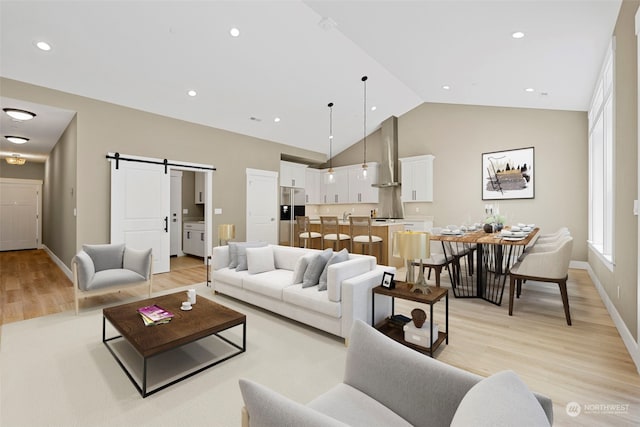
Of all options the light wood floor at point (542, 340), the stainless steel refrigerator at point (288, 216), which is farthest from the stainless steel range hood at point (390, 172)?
the light wood floor at point (542, 340)

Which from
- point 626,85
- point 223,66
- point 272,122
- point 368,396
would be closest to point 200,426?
point 368,396

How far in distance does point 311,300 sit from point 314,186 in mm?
6699

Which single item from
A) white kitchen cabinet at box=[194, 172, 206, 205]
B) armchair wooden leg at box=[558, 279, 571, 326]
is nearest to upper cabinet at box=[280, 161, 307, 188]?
white kitchen cabinet at box=[194, 172, 206, 205]

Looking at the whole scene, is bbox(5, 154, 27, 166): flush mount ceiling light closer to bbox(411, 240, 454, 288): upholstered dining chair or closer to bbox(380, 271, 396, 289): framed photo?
bbox(380, 271, 396, 289): framed photo

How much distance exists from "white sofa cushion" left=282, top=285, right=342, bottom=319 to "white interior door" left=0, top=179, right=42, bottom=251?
993cm

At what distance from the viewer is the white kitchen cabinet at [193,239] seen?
276 inches

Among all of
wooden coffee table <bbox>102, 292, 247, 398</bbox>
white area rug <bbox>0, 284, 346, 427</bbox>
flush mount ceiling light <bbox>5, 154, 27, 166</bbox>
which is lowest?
white area rug <bbox>0, 284, 346, 427</bbox>

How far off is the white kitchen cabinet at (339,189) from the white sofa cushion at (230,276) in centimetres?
545

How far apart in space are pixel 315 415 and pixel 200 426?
1334mm

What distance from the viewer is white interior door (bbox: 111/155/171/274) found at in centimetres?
495

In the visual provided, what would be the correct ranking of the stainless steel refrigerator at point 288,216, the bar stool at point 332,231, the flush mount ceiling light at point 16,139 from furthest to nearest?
the stainless steel refrigerator at point 288,216 < the bar stool at point 332,231 < the flush mount ceiling light at point 16,139

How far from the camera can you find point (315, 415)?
0.77m

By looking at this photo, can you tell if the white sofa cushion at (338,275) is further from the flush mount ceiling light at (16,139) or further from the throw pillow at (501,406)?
the flush mount ceiling light at (16,139)

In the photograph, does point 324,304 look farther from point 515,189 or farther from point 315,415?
point 515,189
